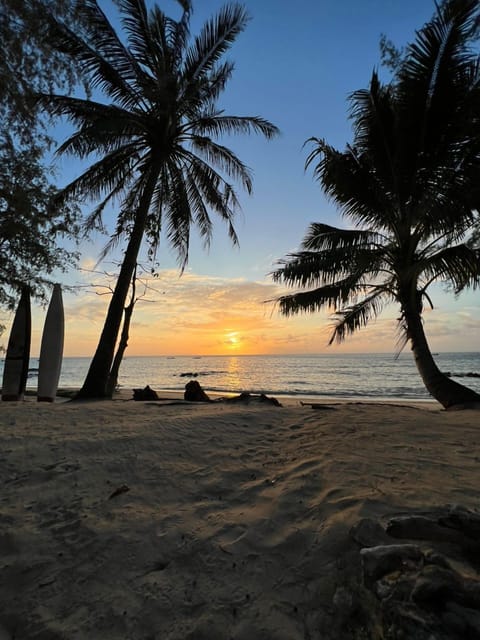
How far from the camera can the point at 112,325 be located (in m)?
8.82

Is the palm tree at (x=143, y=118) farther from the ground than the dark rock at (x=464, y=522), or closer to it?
farther from the ground

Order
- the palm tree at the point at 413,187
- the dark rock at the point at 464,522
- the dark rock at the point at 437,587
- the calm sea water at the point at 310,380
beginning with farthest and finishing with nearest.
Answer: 1. the calm sea water at the point at 310,380
2. the palm tree at the point at 413,187
3. the dark rock at the point at 464,522
4. the dark rock at the point at 437,587

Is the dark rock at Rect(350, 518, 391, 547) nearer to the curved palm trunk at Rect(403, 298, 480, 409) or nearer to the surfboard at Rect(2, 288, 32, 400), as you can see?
the curved palm trunk at Rect(403, 298, 480, 409)

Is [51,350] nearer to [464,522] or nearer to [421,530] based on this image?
[421,530]

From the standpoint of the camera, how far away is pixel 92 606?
1.68m

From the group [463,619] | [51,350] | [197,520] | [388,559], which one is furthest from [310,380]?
[463,619]

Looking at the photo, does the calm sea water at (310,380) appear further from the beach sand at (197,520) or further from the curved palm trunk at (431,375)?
the beach sand at (197,520)

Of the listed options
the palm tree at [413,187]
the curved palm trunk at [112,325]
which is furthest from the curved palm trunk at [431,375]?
the curved palm trunk at [112,325]

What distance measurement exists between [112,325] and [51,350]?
1569mm

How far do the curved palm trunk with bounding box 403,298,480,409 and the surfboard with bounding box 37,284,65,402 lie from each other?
8.47 m

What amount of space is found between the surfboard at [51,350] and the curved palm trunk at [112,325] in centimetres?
75

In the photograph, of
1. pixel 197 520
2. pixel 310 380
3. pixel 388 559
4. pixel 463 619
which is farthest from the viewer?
pixel 310 380

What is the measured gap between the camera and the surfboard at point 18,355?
8156 millimetres

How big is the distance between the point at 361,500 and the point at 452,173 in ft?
24.3
